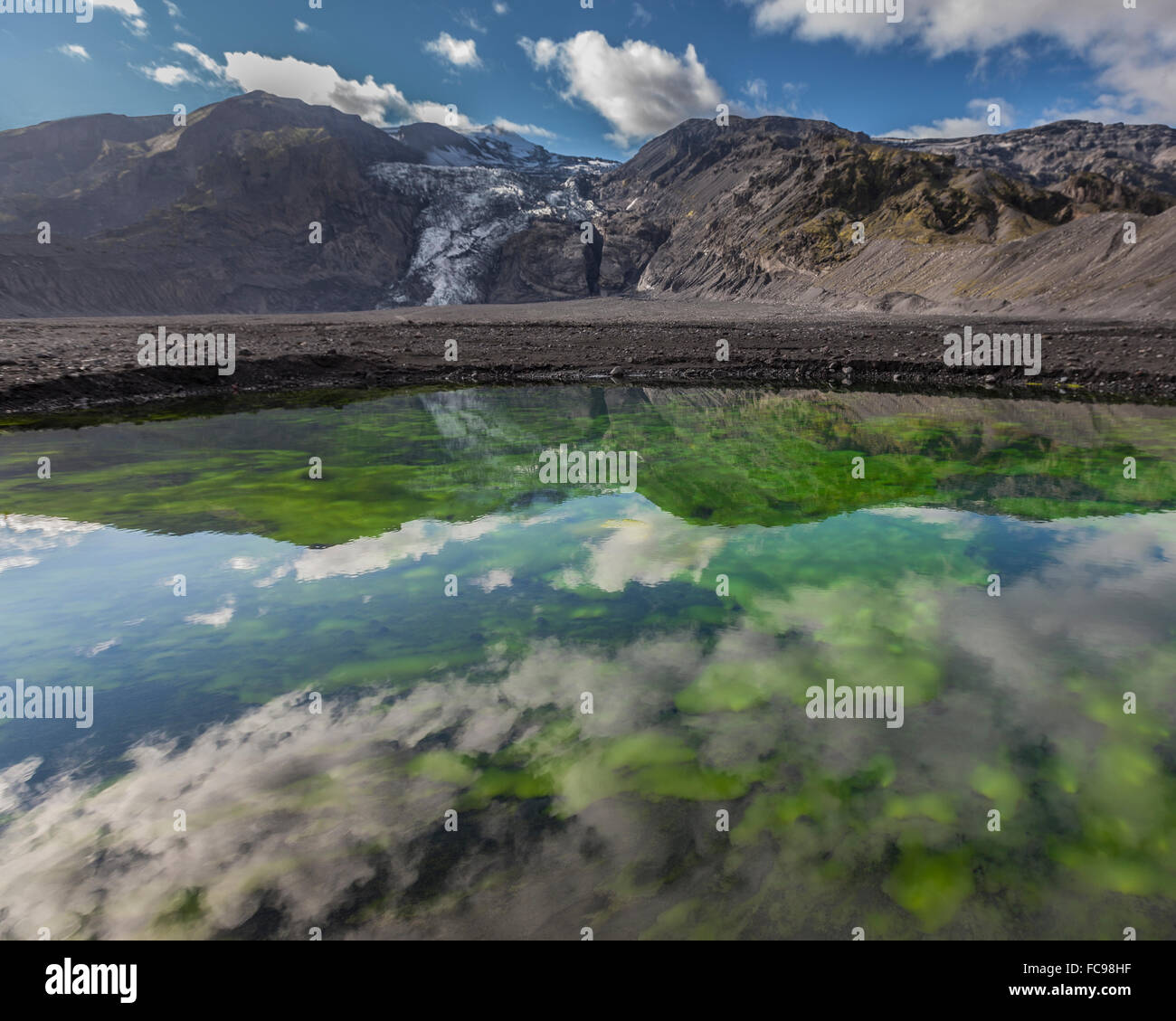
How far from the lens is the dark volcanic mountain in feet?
190

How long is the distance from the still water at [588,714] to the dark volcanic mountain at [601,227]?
145ft

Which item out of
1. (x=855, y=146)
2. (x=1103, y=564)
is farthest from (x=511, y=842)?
(x=855, y=146)

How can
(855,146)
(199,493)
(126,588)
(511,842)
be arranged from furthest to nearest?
(855,146) → (199,493) → (126,588) → (511,842)

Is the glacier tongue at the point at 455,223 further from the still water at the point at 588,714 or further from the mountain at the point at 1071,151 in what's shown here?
the still water at the point at 588,714

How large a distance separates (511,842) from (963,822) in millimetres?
2530

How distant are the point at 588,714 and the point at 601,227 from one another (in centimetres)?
16932

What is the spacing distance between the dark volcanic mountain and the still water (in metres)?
44.1

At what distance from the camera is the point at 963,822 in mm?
3516

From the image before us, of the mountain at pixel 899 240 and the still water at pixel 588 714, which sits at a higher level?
the mountain at pixel 899 240

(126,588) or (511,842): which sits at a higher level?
(126,588)

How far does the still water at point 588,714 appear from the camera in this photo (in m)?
3.12

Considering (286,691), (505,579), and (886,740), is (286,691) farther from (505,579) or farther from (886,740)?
(886,740)

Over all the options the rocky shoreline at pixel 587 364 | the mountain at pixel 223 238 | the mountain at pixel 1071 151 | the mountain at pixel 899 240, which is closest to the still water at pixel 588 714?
the rocky shoreline at pixel 587 364

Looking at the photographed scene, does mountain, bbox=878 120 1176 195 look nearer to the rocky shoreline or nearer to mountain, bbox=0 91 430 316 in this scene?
mountain, bbox=0 91 430 316
